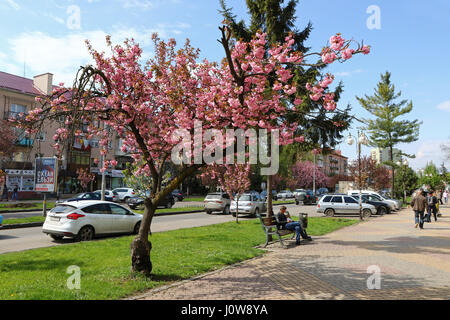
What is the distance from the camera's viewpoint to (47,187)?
63.5 feet

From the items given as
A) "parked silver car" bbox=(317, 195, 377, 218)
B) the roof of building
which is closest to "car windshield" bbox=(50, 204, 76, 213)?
"parked silver car" bbox=(317, 195, 377, 218)

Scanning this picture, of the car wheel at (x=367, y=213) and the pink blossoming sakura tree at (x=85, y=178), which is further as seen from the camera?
the car wheel at (x=367, y=213)

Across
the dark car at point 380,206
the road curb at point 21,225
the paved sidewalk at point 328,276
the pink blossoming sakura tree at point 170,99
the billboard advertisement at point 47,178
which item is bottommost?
the road curb at point 21,225

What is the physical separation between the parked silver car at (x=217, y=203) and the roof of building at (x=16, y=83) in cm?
2831

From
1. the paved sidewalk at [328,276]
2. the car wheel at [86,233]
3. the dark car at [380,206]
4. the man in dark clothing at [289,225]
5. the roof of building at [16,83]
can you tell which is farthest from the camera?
the roof of building at [16,83]

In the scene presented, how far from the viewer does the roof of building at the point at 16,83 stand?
132ft

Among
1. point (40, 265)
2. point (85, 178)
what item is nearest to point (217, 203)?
point (40, 265)

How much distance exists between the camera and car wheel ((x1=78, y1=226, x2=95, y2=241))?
1152 centimetres

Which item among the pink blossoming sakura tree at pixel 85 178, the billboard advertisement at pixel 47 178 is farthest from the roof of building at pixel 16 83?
the billboard advertisement at pixel 47 178

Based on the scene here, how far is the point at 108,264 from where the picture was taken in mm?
7578

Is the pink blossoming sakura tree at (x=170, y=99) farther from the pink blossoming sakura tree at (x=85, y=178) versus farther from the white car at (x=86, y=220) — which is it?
the pink blossoming sakura tree at (x=85, y=178)

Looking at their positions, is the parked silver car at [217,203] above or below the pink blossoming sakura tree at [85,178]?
below

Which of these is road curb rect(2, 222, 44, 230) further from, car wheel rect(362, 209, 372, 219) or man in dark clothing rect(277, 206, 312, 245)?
car wheel rect(362, 209, 372, 219)
